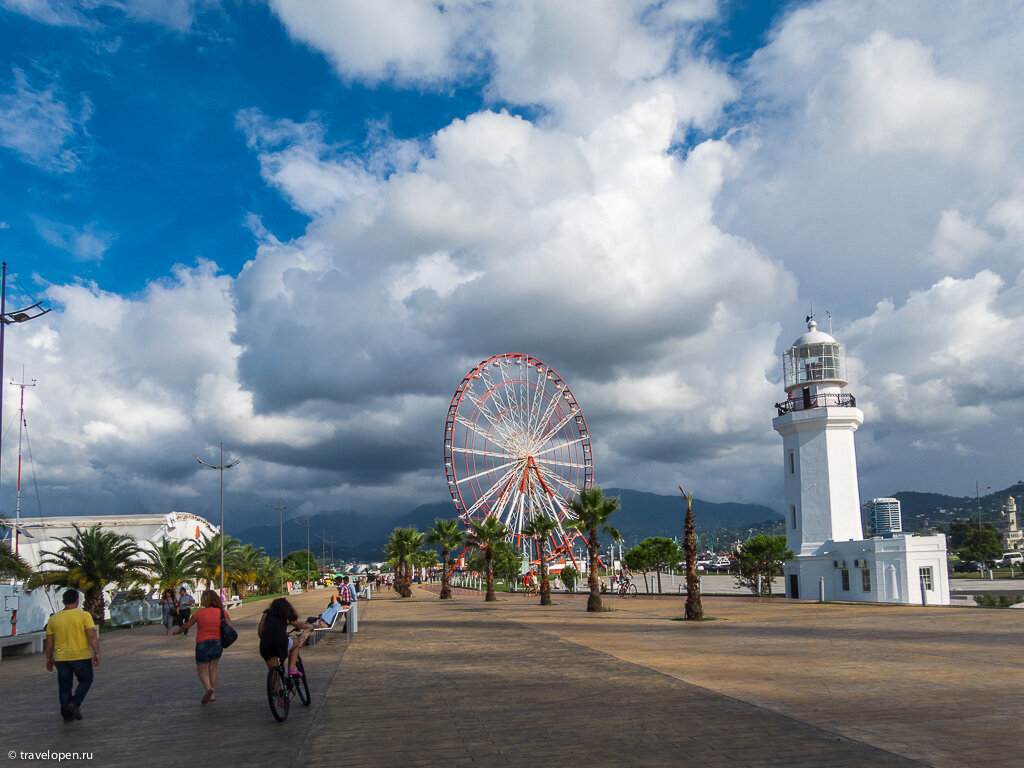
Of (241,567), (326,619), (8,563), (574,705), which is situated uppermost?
(8,563)

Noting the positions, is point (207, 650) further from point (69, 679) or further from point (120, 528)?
point (120, 528)

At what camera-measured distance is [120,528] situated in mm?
60062

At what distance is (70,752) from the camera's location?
8094mm

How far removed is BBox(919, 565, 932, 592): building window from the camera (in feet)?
113

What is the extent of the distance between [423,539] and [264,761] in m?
52.0

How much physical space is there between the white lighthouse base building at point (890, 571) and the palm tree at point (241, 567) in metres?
36.2

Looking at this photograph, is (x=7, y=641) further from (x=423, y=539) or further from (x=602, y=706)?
(x=423, y=539)

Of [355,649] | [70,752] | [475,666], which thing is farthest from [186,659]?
[70,752]

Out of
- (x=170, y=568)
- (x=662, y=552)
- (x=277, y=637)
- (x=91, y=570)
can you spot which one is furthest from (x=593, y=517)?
(x=277, y=637)

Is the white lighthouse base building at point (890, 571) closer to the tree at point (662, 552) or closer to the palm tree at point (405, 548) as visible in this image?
the tree at point (662, 552)

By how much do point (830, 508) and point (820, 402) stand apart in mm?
5412

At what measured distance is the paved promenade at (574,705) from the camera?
745 centimetres

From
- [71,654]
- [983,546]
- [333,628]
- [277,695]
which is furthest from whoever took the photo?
[983,546]

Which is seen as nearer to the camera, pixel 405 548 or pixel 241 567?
pixel 241 567
